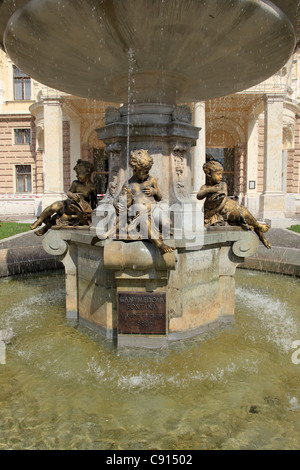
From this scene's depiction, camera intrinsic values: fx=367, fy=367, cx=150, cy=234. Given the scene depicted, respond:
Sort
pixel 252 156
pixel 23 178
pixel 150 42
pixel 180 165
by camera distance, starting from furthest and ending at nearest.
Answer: pixel 23 178 → pixel 252 156 → pixel 180 165 → pixel 150 42

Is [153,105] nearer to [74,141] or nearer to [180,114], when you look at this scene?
[180,114]

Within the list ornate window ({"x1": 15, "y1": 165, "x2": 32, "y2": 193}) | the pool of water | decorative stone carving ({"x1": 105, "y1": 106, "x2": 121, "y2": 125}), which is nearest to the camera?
the pool of water

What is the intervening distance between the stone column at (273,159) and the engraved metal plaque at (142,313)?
1425cm

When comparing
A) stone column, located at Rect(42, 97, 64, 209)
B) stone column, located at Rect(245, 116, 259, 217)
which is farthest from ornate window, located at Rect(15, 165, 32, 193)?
stone column, located at Rect(245, 116, 259, 217)

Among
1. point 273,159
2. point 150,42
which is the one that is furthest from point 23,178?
point 150,42

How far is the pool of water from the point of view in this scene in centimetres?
236

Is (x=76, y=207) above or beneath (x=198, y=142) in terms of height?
beneath

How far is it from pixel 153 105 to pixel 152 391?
3351mm

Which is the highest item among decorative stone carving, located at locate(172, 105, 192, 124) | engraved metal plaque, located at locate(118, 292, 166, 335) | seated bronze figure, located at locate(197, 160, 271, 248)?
decorative stone carving, located at locate(172, 105, 192, 124)

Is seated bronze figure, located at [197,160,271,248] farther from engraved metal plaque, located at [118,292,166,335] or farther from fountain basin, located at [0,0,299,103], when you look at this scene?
engraved metal plaque, located at [118,292,166,335]

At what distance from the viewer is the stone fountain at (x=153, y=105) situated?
3.32m

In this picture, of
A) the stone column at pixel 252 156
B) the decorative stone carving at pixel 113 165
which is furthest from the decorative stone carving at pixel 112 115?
the stone column at pixel 252 156

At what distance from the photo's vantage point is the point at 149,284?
11.5ft

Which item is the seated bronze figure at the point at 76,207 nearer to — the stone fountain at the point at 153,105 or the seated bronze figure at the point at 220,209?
the stone fountain at the point at 153,105
